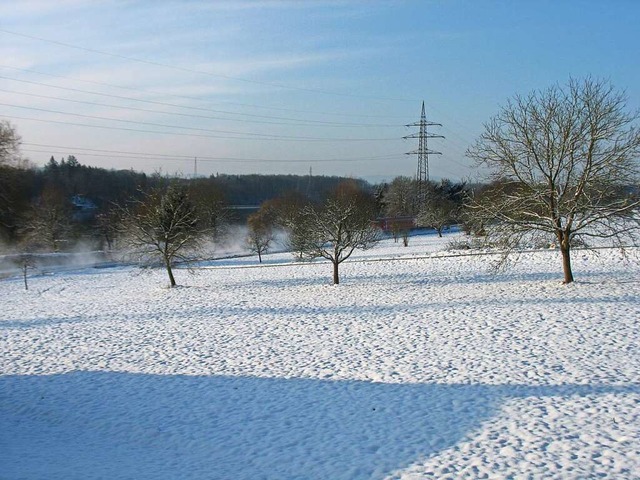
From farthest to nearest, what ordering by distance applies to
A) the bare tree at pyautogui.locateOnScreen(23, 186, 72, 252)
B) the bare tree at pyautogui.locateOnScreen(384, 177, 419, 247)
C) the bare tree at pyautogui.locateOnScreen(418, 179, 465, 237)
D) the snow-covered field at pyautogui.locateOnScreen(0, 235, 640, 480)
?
1. the bare tree at pyautogui.locateOnScreen(384, 177, 419, 247)
2. the bare tree at pyautogui.locateOnScreen(418, 179, 465, 237)
3. the bare tree at pyautogui.locateOnScreen(23, 186, 72, 252)
4. the snow-covered field at pyautogui.locateOnScreen(0, 235, 640, 480)

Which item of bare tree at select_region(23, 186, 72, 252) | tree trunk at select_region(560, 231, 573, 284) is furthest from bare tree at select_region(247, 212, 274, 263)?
tree trunk at select_region(560, 231, 573, 284)

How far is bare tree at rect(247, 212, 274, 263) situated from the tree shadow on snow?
39.3 m


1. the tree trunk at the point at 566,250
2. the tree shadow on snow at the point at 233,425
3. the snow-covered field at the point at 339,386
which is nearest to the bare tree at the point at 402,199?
the tree trunk at the point at 566,250

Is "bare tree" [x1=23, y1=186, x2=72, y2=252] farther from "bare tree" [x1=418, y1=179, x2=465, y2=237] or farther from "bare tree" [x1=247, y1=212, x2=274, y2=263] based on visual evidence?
"bare tree" [x1=418, y1=179, x2=465, y2=237]

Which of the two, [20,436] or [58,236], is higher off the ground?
[58,236]

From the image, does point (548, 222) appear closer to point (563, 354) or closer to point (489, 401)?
point (563, 354)

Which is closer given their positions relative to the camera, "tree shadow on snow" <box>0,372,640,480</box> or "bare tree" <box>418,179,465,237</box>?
"tree shadow on snow" <box>0,372,640,480</box>

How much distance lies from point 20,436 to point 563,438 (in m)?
10.3

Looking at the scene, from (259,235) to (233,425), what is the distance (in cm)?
4764

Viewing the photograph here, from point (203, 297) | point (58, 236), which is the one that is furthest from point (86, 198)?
point (203, 297)

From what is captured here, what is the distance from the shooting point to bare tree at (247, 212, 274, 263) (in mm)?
56519

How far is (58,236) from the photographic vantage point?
210ft

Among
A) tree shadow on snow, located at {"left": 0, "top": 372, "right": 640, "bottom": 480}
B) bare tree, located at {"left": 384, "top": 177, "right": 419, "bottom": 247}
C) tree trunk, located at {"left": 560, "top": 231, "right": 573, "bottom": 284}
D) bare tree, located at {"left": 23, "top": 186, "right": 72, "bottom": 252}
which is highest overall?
bare tree, located at {"left": 384, "top": 177, "right": 419, "bottom": 247}

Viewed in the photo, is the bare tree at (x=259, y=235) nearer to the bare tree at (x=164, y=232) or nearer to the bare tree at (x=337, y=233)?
the bare tree at (x=164, y=232)
